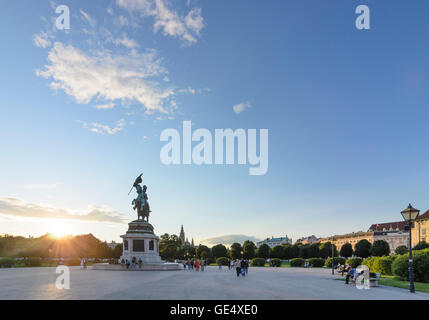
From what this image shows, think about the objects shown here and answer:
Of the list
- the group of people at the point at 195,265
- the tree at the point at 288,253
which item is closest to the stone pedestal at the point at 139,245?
the group of people at the point at 195,265

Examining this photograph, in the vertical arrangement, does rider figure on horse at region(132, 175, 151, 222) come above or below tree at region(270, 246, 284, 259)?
above

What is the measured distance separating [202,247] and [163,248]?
1679 cm

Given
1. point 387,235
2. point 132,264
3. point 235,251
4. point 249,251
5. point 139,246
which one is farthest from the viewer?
point 387,235

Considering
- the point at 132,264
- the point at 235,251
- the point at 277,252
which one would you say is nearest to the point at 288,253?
the point at 277,252

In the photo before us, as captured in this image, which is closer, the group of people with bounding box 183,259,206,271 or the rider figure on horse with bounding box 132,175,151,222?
the group of people with bounding box 183,259,206,271

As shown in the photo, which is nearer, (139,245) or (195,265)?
(195,265)

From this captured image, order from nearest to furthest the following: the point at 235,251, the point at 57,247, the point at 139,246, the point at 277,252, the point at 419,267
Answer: the point at 419,267 < the point at 139,246 < the point at 57,247 < the point at 277,252 < the point at 235,251

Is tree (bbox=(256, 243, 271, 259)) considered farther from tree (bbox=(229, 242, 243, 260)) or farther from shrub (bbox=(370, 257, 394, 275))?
shrub (bbox=(370, 257, 394, 275))

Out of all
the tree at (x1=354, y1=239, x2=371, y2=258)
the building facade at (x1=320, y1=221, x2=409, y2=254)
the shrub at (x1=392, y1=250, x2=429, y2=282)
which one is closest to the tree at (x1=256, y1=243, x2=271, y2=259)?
the tree at (x1=354, y1=239, x2=371, y2=258)

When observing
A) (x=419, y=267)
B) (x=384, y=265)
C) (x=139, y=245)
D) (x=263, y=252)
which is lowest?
(x=263, y=252)

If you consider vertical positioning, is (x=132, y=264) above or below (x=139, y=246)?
below

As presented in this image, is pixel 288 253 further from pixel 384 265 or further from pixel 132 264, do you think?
pixel 132 264

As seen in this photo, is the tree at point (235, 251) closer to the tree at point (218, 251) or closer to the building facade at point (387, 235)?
the tree at point (218, 251)
